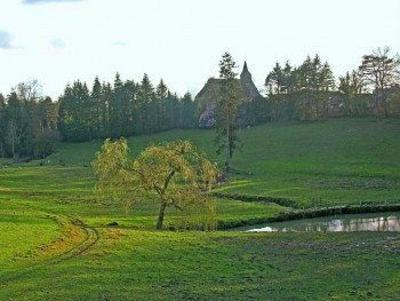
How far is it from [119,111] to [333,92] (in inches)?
2140

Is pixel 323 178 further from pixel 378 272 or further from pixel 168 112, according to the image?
pixel 168 112

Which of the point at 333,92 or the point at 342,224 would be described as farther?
the point at 333,92

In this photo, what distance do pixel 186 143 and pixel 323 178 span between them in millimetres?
38643

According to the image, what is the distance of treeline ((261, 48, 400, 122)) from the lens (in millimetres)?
126062

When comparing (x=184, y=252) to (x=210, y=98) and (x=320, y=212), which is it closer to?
(x=320, y=212)

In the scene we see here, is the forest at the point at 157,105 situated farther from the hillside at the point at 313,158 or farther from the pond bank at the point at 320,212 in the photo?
the pond bank at the point at 320,212

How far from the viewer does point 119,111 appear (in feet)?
488

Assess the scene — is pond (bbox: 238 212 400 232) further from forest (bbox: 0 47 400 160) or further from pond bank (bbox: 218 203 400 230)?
forest (bbox: 0 47 400 160)

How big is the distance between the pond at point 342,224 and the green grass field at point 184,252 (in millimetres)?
2636

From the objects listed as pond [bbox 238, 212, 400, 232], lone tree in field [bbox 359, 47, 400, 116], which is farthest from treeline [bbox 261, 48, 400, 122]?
→ pond [bbox 238, 212, 400, 232]

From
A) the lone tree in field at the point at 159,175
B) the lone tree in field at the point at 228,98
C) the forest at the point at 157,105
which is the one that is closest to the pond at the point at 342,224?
the lone tree in field at the point at 159,175

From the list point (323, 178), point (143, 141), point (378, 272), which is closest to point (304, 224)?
point (378, 272)

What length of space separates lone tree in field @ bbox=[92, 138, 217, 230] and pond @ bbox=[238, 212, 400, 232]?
768 cm

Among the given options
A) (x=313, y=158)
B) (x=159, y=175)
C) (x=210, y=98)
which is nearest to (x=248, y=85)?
(x=210, y=98)
